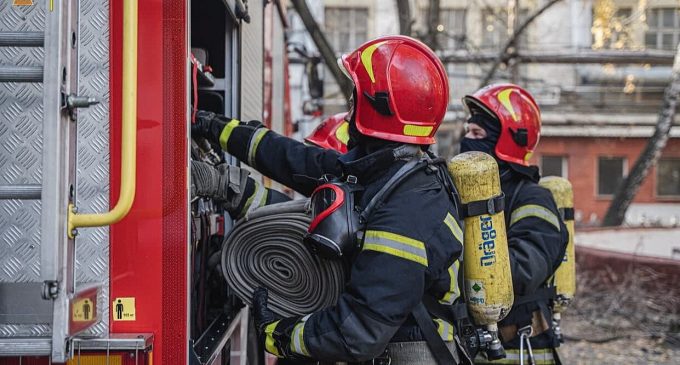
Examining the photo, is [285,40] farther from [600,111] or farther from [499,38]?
[600,111]

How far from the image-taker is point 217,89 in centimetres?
349

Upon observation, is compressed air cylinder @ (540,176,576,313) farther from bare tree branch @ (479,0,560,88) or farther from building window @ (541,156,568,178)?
building window @ (541,156,568,178)

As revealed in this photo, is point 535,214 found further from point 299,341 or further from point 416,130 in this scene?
point 299,341

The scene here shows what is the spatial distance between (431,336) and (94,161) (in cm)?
122

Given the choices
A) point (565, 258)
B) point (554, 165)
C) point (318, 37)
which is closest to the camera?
point (565, 258)

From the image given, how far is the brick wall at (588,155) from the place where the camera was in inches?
896

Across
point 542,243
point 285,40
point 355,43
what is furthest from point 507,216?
point 355,43

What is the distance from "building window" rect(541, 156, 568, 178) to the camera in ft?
75.3

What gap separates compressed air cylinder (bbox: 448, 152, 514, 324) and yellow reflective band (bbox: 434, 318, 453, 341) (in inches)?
10.9

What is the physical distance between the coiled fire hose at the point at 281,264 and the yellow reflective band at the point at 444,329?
14.1 inches

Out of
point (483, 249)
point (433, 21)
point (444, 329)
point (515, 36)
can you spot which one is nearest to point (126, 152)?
point (444, 329)

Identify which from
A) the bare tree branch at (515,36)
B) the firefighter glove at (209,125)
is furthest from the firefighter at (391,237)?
the bare tree branch at (515,36)

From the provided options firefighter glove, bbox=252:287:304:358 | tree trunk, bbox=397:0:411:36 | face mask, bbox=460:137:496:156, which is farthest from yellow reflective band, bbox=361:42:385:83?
tree trunk, bbox=397:0:411:36

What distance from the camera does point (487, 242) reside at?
9.71ft
